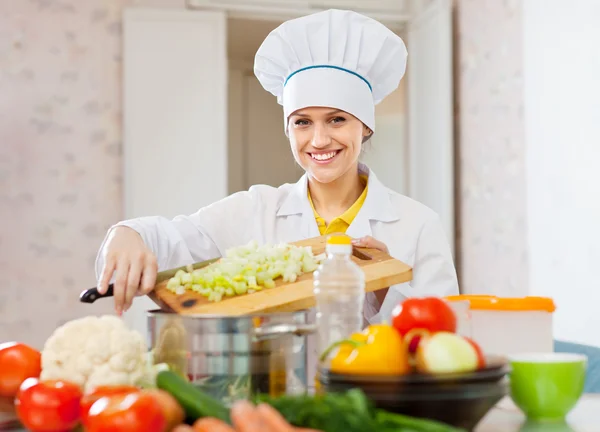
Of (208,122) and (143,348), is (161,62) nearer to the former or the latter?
(208,122)

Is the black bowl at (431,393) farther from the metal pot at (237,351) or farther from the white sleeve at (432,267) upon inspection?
the white sleeve at (432,267)

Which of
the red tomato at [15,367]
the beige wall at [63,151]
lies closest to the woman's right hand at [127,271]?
the red tomato at [15,367]

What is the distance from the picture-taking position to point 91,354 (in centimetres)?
97

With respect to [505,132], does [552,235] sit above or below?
below

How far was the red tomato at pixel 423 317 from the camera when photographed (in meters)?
0.95

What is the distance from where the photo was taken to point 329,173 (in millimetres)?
1855

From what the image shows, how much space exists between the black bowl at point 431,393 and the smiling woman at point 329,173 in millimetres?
862

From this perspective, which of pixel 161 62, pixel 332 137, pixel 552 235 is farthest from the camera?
pixel 161 62

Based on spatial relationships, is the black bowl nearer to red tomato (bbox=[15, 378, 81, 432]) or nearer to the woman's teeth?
red tomato (bbox=[15, 378, 81, 432])

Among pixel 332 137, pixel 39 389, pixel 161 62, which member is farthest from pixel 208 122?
pixel 39 389

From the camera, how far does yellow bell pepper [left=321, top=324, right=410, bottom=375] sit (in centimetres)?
86

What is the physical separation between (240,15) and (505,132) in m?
1.59

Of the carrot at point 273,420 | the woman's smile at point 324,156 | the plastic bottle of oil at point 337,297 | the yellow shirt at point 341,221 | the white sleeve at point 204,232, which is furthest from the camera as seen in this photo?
the yellow shirt at point 341,221

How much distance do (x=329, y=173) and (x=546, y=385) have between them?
0.98m
